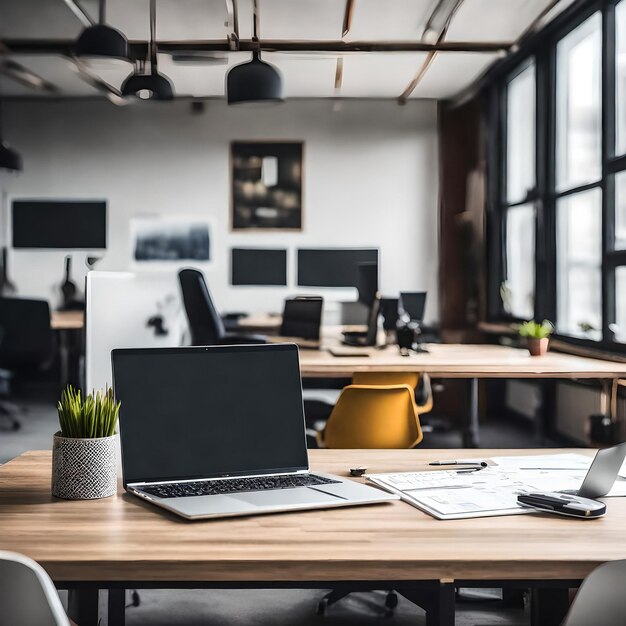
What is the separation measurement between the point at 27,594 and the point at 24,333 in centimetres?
535

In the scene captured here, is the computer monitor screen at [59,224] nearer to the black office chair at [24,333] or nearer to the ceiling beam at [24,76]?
the ceiling beam at [24,76]

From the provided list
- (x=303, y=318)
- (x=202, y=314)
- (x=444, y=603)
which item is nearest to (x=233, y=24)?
(x=202, y=314)

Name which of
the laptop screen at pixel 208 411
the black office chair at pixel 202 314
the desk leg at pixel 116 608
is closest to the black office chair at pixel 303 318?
the black office chair at pixel 202 314

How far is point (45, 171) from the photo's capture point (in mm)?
7832

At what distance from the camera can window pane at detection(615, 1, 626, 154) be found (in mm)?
4531

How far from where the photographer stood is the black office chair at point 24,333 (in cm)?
585

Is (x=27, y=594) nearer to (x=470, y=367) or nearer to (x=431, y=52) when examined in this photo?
(x=470, y=367)

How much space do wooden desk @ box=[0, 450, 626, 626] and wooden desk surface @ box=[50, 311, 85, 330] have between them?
4.80m

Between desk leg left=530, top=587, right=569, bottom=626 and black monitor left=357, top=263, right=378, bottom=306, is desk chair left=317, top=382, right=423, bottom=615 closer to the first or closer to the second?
desk leg left=530, top=587, right=569, bottom=626

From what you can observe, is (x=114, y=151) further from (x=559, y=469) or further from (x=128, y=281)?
(x=559, y=469)

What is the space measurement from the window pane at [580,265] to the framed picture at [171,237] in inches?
144

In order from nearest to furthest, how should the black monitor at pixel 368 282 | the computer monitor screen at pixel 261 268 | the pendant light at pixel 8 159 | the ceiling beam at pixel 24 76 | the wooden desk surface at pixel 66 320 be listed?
1. the black monitor at pixel 368 282
2. the wooden desk surface at pixel 66 320
3. the ceiling beam at pixel 24 76
4. the pendant light at pixel 8 159
5. the computer monitor screen at pixel 261 268

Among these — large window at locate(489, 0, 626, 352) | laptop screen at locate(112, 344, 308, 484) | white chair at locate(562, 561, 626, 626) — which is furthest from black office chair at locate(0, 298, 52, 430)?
white chair at locate(562, 561, 626, 626)

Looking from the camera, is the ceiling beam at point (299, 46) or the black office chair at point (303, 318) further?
the ceiling beam at point (299, 46)
